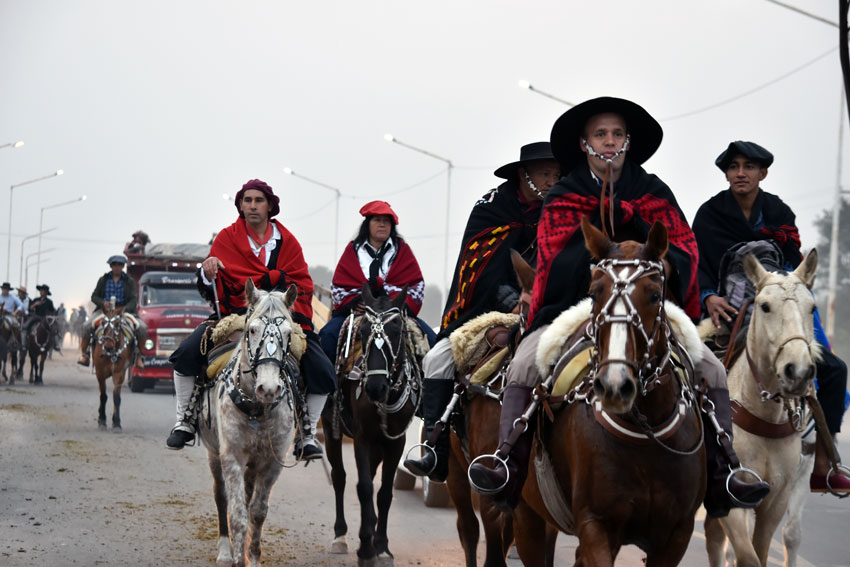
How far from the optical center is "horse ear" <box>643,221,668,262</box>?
495 centimetres

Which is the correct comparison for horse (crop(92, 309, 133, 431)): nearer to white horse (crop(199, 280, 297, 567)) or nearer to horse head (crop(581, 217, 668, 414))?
white horse (crop(199, 280, 297, 567))

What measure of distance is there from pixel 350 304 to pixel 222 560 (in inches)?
121

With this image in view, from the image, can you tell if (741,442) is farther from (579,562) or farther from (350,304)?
(350,304)

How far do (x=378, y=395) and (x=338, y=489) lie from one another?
1.47 meters

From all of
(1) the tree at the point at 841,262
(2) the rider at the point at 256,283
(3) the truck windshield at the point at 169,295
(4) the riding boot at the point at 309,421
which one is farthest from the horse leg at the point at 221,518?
(1) the tree at the point at 841,262

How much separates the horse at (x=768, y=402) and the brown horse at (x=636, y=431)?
2146mm

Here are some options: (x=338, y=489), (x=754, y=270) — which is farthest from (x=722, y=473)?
(x=338, y=489)

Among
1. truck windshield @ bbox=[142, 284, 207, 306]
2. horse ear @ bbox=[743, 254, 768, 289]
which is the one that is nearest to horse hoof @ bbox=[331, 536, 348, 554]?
horse ear @ bbox=[743, 254, 768, 289]

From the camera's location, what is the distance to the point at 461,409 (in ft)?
25.8

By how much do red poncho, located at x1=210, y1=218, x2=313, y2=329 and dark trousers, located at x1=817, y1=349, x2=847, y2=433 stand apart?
14.5 feet

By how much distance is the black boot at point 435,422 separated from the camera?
25.3 feet

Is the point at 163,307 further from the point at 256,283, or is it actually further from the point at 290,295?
the point at 290,295

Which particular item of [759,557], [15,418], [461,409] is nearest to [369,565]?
[461,409]

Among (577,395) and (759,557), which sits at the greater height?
(577,395)
